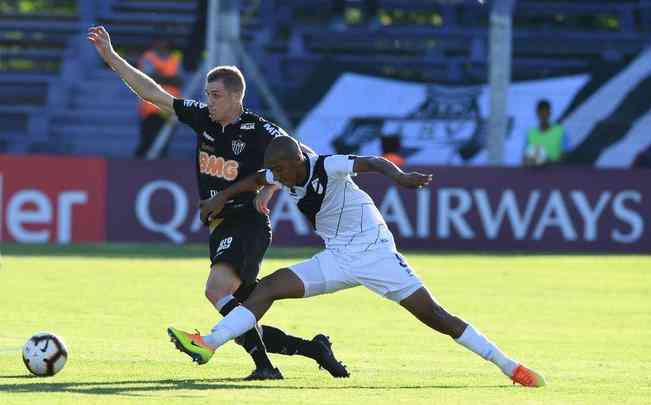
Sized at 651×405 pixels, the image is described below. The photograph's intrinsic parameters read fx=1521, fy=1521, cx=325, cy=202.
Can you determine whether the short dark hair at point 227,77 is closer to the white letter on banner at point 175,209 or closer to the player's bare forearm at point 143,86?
the player's bare forearm at point 143,86

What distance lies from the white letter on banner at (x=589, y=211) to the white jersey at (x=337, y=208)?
47.8ft

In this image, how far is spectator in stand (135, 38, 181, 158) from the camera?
88.1 ft

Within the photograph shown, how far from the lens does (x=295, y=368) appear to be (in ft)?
34.0

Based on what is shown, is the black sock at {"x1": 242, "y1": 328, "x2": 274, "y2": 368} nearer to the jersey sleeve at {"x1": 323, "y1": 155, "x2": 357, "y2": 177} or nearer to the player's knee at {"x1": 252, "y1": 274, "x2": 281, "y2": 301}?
the player's knee at {"x1": 252, "y1": 274, "x2": 281, "y2": 301}

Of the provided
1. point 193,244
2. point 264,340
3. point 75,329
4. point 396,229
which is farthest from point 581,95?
point 264,340

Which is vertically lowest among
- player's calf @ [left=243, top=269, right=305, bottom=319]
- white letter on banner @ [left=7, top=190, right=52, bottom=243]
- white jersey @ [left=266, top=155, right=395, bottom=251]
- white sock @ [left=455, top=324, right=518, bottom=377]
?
white letter on banner @ [left=7, top=190, right=52, bottom=243]

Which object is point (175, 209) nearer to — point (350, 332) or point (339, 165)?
point (350, 332)

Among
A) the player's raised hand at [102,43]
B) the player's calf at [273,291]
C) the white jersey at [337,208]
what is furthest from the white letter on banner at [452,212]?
the player's calf at [273,291]

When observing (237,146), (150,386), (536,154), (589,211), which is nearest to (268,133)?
(237,146)

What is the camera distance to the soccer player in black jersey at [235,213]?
9.64 metres

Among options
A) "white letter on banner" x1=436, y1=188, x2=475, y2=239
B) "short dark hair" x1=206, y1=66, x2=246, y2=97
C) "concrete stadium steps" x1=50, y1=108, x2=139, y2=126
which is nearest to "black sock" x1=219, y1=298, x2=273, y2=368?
"short dark hair" x1=206, y1=66, x2=246, y2=97

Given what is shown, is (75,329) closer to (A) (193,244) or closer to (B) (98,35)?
(B) (98,35)

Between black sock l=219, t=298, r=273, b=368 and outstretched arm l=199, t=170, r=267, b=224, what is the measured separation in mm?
586

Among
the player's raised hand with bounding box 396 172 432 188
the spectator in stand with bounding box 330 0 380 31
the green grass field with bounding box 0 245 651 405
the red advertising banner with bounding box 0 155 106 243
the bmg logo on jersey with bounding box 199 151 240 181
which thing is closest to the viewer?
the player's raised hand with bounding box 396 172 432 188
